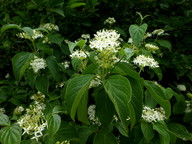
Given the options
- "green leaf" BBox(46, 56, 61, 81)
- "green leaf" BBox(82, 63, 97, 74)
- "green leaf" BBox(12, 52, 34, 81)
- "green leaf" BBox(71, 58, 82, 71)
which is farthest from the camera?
"green leaf" BBox(46, 56, 61, 81)

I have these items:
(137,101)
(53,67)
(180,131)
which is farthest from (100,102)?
(180,131)

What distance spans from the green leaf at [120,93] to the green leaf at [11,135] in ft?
1.41

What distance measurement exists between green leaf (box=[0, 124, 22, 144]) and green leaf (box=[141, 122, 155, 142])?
0.57 m

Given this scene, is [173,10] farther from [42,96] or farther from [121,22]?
[42,96]

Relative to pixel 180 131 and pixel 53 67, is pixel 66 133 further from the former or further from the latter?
pixel 180 131

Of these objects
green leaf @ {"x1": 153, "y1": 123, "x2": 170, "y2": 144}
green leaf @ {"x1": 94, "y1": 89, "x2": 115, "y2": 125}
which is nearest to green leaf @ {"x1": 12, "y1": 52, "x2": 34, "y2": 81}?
green leaf @ {"x1": 94, "y1": 89, "x2": 115, "y2": 125}

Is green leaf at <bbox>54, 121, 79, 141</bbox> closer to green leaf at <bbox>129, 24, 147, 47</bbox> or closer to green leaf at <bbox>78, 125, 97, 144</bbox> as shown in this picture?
green leaf at <bbox>78, 125, 97, 144</bbox>

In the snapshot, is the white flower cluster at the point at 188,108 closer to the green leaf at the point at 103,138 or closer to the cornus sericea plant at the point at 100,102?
the cornus sericea plant at the point at 100,102

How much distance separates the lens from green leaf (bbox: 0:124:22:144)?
914 mm

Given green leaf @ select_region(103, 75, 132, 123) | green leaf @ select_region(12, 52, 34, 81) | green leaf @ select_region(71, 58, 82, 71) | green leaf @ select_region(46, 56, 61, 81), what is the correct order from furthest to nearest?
green leaf @ select_region(46, 56, 61, 81), green leaf @ select_region(12, 52, 34, 81), green leaf @ select_region(71, 58, 82, 71), green leaf @ select_region(103, 75, 132, 123)

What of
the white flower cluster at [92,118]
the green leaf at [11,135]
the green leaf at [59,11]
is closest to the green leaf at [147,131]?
the white flower cluster at [92,118]

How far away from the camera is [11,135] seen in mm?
934

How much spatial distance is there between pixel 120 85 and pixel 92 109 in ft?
1.48

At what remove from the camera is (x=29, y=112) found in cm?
122
